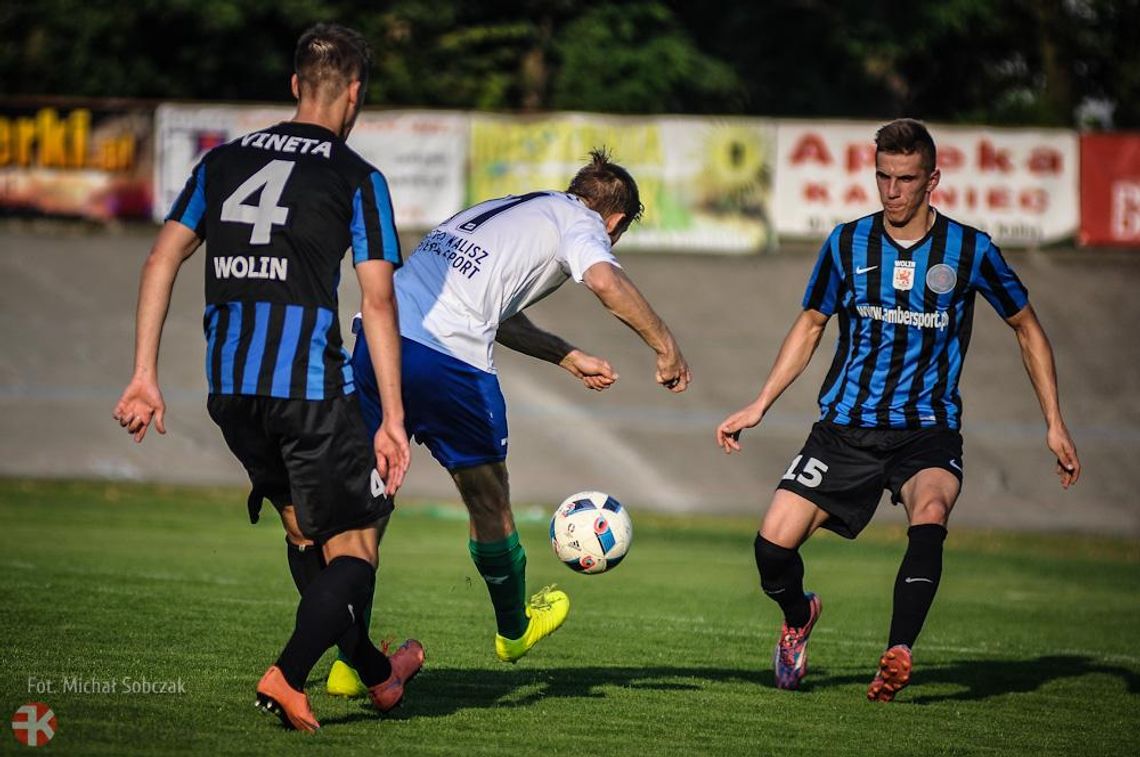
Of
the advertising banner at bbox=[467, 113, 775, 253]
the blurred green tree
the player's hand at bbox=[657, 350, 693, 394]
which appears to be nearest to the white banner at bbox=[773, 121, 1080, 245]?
the advertising banner at bbox=[467, 113, 775, 253]

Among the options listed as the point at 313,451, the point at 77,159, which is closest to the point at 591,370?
the point at 313,451

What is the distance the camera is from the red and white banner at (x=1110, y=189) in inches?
611

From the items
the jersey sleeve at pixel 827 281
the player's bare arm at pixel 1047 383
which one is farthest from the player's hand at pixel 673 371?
the player's bare arm at pixel 1047 383

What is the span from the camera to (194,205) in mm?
4992

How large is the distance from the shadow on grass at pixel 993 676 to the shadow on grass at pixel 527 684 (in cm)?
48

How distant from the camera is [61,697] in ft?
17.7

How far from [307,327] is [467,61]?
17836 mm

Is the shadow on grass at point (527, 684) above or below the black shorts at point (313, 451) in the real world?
below

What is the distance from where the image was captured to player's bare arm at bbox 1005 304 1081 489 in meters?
6.48

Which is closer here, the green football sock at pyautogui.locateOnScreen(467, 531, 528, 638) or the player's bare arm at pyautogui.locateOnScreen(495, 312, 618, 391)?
the green football sock at pyautogui.locateOnScreen(467, 531, 528, 638)

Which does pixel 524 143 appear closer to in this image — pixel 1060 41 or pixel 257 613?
pixel 257 613

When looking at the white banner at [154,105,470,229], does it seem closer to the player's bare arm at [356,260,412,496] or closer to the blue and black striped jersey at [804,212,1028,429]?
the blue and black striped jersey at [804,212,1028,429]

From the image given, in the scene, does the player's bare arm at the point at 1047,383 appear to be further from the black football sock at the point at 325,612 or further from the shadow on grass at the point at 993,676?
the black football sock at the point at 325,612

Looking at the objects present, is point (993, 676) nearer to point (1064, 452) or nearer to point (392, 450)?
point (1064, 452)
